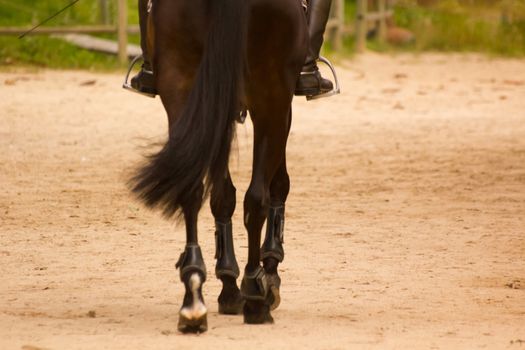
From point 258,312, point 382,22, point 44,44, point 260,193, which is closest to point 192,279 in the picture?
point 258,312

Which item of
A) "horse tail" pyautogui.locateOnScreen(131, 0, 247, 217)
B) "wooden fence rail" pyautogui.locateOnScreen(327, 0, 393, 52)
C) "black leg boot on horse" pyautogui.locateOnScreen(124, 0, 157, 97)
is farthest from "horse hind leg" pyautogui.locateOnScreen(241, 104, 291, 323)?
"wooden fence rail" pyautogui.locateOnScreen(327, 0, 393, 52)

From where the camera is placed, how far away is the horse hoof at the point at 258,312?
18.1 feet

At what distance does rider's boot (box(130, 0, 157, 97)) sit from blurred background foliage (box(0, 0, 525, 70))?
9607 millimetres

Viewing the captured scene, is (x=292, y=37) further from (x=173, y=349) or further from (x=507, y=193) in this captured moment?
(x=507, y=193)

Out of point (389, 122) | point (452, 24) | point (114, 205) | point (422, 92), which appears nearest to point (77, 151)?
point (114, 205)

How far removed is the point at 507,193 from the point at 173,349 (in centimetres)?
517

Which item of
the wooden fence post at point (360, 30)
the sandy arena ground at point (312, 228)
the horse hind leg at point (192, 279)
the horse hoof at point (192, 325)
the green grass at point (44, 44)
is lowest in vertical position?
the wooden fence post at point (360, 30)

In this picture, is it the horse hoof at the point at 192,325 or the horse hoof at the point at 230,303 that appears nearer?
the horse hoof at the point at 192,325

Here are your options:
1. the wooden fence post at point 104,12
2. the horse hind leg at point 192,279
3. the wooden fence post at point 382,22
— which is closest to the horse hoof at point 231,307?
the horse hind leg at point 192,279

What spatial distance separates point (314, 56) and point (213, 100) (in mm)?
1167

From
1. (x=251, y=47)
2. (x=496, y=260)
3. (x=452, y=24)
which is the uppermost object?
(x=251, y=47)

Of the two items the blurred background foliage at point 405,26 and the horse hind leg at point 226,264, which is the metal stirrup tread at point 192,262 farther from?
the blurred background foliage at point 405,26

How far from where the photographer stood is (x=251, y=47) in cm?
532

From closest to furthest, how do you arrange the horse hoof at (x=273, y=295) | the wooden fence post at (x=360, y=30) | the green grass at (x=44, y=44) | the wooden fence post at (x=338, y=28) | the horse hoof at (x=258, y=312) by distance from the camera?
the horse hoof at (x=258, y=312)
the horse hoof at (x=273, y=295)
the green grass at (x=44, y=44)
the wooden fence post at (x=338, y=28)
the wooden fence post at (x=360, y=30)
